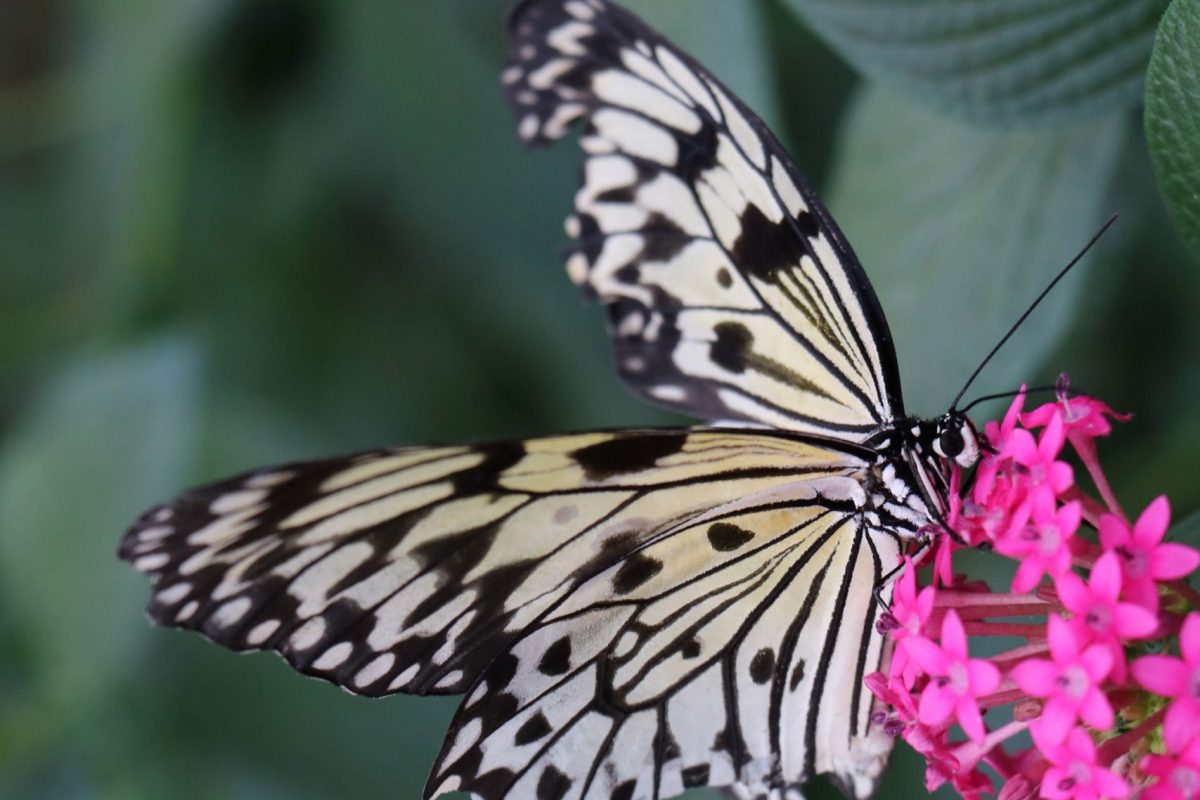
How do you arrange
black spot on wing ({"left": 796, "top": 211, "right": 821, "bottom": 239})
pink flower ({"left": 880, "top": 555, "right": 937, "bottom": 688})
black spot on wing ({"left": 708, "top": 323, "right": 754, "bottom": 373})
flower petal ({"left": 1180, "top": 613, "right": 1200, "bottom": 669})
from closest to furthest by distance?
flower petal ({"left": 1180, "top": 613, "right": 1200, "bottom": 669}) → pink flower ({"left": 880, "top": 555, "right": 937, "bottom": 688}) → black spot on wing ({"left": 796, "top": 211, "right": 821, "bottom": 239}) → black spot on wing ({"left": 708, "top": 323, "right": 754, "bottom": 373})

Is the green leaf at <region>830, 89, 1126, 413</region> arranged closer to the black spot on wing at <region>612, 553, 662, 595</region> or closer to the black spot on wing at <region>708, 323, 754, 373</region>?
the black spot on wing at <region>708, 323, 754, 373</region>

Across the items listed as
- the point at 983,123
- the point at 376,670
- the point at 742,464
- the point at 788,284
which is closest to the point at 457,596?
the point at 376,670

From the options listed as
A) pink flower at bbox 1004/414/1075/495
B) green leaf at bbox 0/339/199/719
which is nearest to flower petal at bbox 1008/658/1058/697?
pink flower at bbox 1004/414/1075/495

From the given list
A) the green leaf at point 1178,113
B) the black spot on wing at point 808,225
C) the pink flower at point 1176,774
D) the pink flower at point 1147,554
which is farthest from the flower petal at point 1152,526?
the black spot on wing at point 808,225

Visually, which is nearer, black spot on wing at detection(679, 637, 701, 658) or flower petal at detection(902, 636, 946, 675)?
flower petal at detection(902, 636, 946, 675)

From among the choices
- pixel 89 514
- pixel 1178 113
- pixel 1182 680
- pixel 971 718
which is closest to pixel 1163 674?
pixel 1182 680

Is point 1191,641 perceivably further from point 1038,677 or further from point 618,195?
point 618,195

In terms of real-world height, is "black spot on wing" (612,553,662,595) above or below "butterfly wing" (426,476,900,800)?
above
